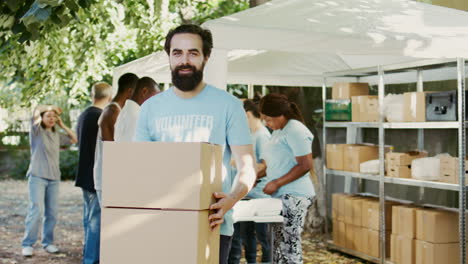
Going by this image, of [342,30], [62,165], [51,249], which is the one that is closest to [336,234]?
[51,249]

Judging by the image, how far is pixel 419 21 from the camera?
18.7 ft

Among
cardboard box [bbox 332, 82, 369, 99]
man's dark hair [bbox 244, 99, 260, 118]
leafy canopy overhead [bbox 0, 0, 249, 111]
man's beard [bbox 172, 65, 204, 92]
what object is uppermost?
leafy canopy overhead [bbox 0, 0, 249, 111]

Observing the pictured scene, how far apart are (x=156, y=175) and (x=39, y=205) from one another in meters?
5.90

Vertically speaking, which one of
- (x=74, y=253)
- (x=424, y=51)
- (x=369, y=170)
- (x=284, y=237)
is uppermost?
(x=424, y=51)

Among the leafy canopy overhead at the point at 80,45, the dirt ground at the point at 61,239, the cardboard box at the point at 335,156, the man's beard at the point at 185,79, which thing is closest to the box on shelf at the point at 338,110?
the cardboard box at the point at 335,156

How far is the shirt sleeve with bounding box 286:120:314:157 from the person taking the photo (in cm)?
603

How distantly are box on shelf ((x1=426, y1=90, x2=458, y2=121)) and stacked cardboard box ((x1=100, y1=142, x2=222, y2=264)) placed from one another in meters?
4.74

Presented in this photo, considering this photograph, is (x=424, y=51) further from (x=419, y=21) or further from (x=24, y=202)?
(x=24, y=202)

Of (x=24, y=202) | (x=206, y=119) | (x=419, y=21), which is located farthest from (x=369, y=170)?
(x=24, y=202)

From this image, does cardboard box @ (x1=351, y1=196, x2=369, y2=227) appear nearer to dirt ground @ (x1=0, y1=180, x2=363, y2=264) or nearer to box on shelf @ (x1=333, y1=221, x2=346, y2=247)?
box on shelf @ (x1=333, y1=221, x2=346, y2=247)

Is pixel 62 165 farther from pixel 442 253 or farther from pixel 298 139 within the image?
pixel 298 139

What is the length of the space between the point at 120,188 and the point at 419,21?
3.72m

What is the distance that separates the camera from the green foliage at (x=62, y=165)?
69.4ft

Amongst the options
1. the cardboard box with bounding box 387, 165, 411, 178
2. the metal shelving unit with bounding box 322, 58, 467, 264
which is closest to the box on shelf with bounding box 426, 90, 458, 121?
the metal shelving unit with bounding box 322, 58, 467, 264
